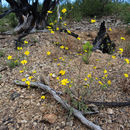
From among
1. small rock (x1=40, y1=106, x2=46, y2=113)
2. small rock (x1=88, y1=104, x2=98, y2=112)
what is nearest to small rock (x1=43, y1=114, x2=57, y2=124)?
Result: small rock (x1=40, y1=106, x2=46, y2=113)

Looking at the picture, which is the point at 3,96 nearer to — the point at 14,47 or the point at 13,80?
the point at 13,80

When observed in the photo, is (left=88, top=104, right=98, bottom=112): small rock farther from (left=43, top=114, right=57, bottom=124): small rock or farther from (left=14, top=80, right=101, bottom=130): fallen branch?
(left=43, top=114, right=57, bottom=124): small rock

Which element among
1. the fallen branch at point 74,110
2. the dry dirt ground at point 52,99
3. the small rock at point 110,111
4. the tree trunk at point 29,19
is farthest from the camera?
the tree trunk at point 29,19

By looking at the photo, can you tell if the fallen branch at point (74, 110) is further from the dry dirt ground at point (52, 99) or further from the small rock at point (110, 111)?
the small rock at point (110, 111)

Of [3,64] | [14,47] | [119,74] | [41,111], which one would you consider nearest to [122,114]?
[119,74]

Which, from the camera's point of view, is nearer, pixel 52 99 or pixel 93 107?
pixel 93 107

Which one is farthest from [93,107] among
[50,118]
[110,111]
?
[50,118]

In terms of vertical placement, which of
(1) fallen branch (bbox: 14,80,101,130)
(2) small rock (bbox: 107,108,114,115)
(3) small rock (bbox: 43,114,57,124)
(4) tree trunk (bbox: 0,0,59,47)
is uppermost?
(4) tree trunk (bbox: 0,0,59,47)

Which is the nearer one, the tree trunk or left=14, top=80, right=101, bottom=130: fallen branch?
left=14, top=80, right=101, bottom=130: fallen branch

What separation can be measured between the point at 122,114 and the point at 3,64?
3.10 metres

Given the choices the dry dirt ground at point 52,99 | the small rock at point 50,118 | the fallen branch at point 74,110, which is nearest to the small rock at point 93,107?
the dry dirt ground at point 52,99

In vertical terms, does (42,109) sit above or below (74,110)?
below

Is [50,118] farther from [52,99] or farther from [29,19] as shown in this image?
[29,19]

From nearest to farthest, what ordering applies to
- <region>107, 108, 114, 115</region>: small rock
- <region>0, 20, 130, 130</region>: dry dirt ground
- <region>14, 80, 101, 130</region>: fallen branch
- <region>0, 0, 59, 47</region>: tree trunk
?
<region>14, 80, 101, 130</region>: fallen branch, <region>0, 20, 130, 130</region>: dry dirt ground, <region>107, 108, 114, 115</region>: small rock, <region>0, 0, 59, 47</region>: tree trunk
